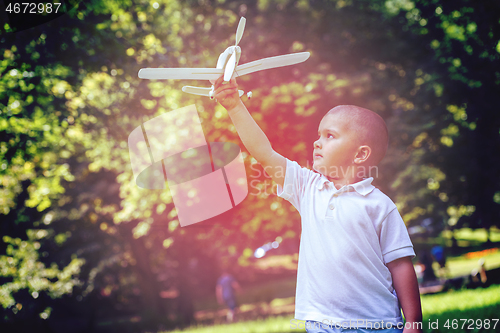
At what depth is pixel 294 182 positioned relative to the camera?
5.49ft

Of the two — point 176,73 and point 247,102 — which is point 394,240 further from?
point 247,102

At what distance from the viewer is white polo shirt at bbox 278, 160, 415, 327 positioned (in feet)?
4.76

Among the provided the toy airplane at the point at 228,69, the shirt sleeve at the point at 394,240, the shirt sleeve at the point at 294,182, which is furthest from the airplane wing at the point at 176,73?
the shirt sleeve at the point at 394,240

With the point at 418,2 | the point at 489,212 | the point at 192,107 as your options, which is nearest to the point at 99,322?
the point at 192,107

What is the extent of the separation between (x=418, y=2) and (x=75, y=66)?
299 inches

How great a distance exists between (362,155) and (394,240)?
1.30 ft

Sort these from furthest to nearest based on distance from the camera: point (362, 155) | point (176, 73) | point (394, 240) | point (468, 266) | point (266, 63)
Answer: point (468, 266)
point (362, 155)
point (394, 240)
point (266, 63)
point (176, 73)

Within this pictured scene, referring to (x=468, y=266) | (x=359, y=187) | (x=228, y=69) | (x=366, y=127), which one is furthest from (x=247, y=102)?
(x=468, y=266)

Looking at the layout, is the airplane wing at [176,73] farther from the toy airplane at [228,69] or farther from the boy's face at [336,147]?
the boy's face at [336,147]

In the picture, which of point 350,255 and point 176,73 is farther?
point 350,255

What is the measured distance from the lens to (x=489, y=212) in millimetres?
9680

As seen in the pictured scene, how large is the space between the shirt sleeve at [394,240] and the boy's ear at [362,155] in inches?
10.2

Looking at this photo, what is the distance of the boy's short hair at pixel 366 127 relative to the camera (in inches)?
64.7

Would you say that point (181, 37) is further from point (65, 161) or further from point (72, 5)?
point (65, 161)
